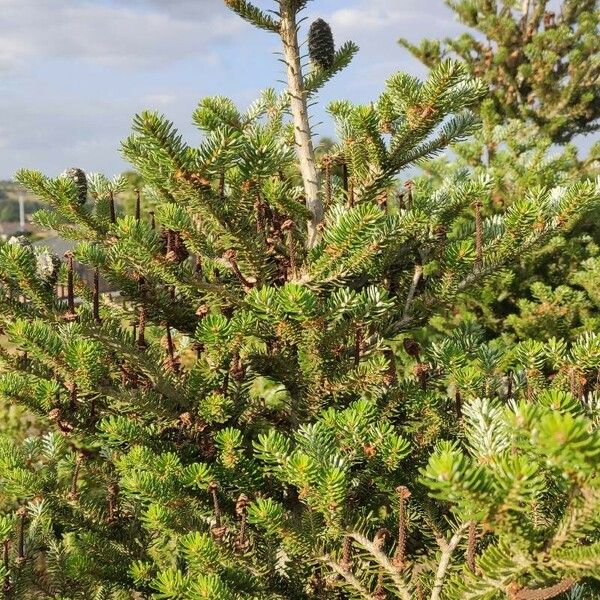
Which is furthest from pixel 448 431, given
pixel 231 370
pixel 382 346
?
pixel 231 370

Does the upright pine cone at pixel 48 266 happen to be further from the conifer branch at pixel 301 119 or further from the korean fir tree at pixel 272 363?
the conifer branch at pixel 301 119

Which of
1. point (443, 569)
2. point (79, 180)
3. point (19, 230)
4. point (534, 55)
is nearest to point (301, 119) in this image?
point (79, 180)

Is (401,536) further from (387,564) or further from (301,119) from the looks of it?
(301,119)

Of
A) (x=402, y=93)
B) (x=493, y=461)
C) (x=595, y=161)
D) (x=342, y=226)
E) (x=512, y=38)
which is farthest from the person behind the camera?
(x=512, y=38)

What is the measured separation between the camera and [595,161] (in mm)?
10609

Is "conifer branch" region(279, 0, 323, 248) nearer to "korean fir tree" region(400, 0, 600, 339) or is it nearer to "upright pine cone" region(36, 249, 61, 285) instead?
"upright pine cone" region(36, 249, 61, 285)

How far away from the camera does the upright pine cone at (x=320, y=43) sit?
3076mm

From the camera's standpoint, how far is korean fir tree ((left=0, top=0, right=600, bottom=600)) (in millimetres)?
2467

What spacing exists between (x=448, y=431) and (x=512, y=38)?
1149 centimetres

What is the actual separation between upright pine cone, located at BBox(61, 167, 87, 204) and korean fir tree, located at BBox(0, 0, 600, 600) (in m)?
0.05

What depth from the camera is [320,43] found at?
10.2 feet

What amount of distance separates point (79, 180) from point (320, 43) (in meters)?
1.38

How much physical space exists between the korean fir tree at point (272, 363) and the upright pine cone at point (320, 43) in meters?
0.01

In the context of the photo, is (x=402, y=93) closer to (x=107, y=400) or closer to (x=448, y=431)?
(x=448, y=431)
